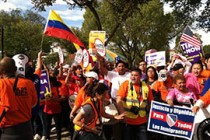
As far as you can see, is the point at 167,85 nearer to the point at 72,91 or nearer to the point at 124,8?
the point at 72,91

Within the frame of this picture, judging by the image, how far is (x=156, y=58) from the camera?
10.2 m

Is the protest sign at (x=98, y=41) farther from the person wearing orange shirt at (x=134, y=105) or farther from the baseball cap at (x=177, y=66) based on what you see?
the person wearing orange shirt at (x=134, y=105)

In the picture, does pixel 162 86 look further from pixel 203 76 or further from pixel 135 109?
pixel 135 109

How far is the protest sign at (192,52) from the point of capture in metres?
9.44

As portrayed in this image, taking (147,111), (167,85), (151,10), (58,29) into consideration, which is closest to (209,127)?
(147,111)

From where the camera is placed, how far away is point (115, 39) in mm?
40031

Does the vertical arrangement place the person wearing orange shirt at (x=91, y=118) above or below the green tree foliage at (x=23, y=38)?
below

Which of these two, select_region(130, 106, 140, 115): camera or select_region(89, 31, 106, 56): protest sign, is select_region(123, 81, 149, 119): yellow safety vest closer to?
select_region(130, 106, 140, 115): camera

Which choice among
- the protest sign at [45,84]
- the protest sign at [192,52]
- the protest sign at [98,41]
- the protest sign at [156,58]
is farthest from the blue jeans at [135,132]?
the protest sign at [156,58]

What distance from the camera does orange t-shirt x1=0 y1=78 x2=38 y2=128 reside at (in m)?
4.33

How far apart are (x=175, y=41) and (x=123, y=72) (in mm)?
36027

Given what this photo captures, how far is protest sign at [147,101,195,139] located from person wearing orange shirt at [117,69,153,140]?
33 centimetres

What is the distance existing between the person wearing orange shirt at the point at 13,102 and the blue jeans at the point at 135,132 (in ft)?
7.06

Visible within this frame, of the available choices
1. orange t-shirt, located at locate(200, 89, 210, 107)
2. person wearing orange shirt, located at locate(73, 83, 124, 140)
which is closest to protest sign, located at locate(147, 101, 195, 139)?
orange t-shirt, located at locate(200, 89, 210, 107)
